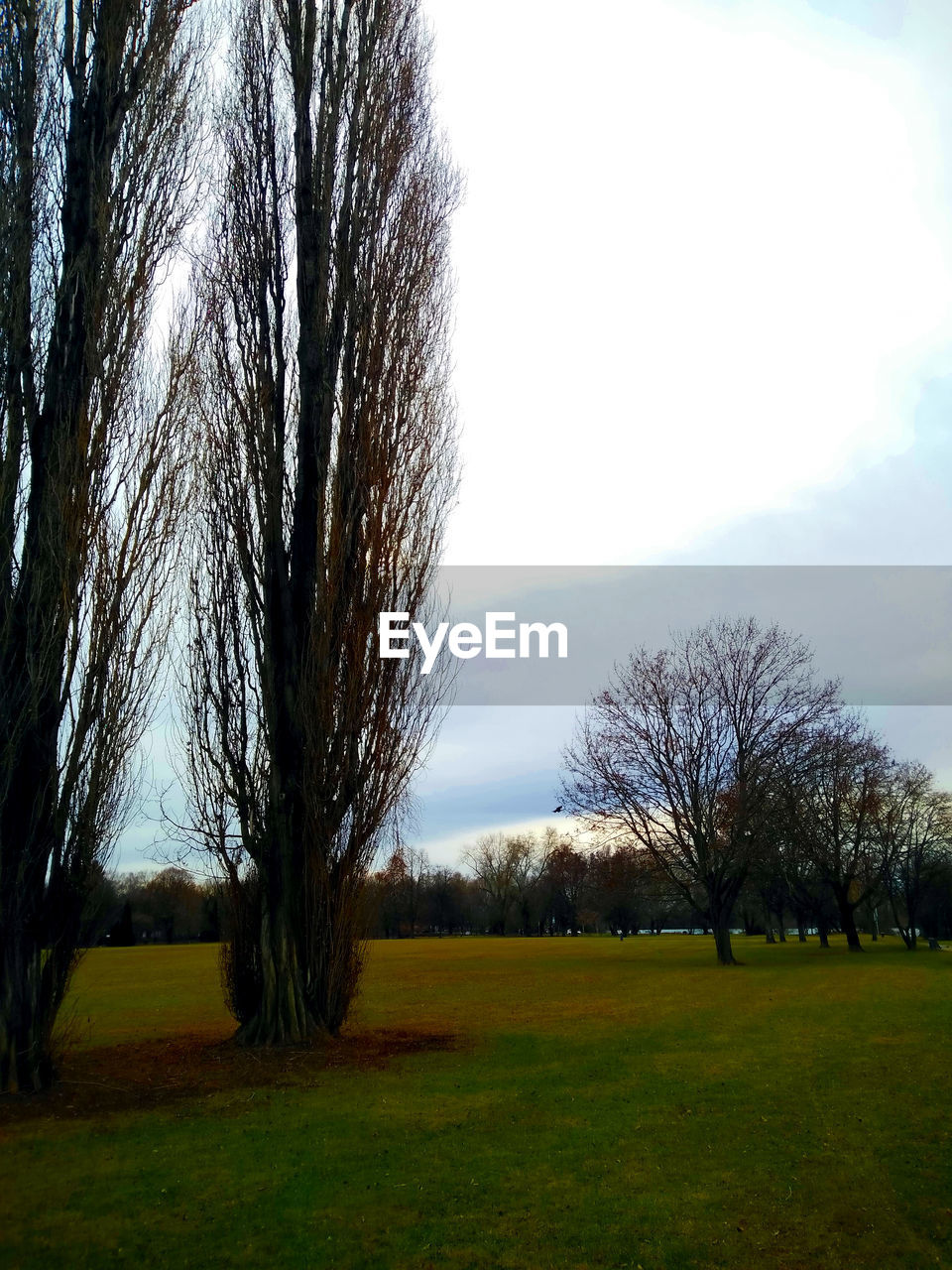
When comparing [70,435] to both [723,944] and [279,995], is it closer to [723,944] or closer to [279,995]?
[279,995]

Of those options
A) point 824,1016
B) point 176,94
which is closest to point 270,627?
point 176,94

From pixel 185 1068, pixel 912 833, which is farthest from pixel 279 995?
pixel 912 833

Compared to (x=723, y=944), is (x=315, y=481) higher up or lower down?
higher up

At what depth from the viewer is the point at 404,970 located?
31.5 m

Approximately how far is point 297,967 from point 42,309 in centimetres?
870

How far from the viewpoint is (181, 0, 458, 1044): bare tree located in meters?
12.7

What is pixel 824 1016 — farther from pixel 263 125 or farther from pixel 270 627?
pixel 263 125

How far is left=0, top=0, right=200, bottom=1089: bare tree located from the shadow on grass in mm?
624

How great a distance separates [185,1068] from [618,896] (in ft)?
105

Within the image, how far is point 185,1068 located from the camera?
11.4 meters

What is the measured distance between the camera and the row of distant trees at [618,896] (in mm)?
36250

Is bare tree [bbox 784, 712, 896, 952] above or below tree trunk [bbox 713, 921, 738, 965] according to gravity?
above

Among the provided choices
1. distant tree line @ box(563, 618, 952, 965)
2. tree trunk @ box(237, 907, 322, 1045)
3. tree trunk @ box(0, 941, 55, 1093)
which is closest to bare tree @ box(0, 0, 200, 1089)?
tree trunk @ box(0, 941, 55, 1093)

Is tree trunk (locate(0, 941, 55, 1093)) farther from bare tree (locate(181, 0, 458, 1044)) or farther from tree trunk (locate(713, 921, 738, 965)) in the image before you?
tree trunk (locate(713, 921, 738, 965))
